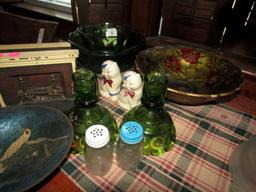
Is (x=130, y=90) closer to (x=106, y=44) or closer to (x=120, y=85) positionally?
(x=120, y=85)

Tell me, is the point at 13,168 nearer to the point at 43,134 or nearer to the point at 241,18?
the point at 43,134

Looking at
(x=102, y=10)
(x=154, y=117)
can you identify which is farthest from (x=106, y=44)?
(x=154, y=117)

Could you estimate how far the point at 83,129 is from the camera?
498 mm

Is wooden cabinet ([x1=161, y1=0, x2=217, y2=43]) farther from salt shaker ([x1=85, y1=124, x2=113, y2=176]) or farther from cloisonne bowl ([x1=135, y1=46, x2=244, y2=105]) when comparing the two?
salt shaker ([x1=85, y1=124, x2=113, y2=176])

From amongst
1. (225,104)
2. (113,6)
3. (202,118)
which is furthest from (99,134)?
(113,6)

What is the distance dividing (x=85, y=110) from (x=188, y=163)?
28 centimetres

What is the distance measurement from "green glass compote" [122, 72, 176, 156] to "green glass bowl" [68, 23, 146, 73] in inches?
10.6

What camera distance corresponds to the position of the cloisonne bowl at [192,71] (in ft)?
2.00

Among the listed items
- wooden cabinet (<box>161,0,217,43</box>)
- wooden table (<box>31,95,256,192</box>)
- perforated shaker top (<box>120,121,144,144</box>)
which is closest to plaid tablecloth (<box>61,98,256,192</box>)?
wooden table (<box>31,95,256,192</box>)

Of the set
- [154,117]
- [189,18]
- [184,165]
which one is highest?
[189,18]

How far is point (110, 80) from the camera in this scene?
0.65m

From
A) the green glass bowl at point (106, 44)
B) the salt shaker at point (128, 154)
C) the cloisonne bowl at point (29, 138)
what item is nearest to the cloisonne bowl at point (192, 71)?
the green glass bowl at point (106, 44)

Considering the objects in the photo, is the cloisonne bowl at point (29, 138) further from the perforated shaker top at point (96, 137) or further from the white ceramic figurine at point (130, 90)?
the white ceramic figurine at point (130, 90)

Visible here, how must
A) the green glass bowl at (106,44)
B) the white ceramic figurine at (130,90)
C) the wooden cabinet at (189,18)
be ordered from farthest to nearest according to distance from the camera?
the wooden cabinet at (189,18), the green glass bowl at (106,44), the white ceramic figurine at (130,90)
